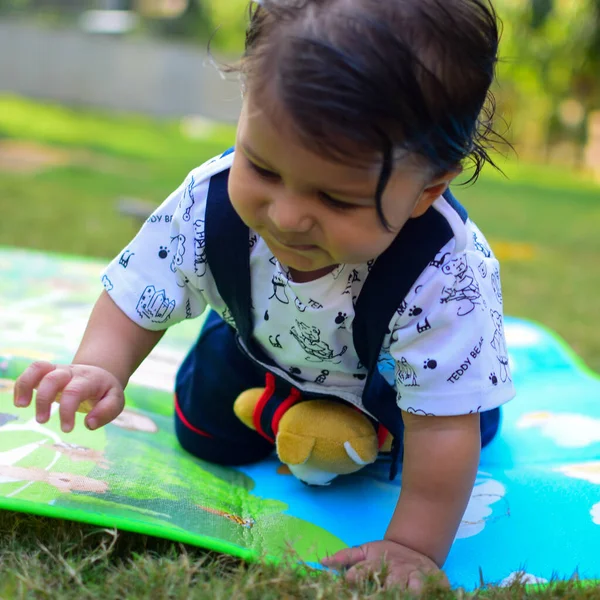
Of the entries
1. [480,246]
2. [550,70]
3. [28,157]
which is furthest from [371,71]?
[550,70]

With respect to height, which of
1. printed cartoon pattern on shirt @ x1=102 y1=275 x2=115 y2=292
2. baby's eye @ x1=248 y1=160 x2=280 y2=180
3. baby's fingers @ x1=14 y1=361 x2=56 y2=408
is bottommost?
baby's fingers @ x1=14 y1=361 x2=56 y2=408

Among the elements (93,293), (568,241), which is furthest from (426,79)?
(568,241)

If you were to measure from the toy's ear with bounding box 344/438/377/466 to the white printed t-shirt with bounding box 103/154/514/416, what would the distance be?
61 millimetres

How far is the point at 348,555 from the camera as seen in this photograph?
1.03 metres

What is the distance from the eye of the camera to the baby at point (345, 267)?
2.92 ft

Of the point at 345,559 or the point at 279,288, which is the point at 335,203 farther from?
the point at 345,559

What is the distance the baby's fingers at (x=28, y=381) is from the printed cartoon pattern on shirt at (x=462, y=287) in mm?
501

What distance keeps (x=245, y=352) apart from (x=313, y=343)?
18 cm

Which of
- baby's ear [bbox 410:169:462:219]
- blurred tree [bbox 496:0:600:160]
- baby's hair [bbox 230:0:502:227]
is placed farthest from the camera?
blurred tree [bbox 496:0:600:160]

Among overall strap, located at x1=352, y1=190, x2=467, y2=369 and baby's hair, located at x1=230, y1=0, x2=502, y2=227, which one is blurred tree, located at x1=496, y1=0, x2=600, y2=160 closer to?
overall strap, located at x1=352, y1=190, x2=467, y2=369

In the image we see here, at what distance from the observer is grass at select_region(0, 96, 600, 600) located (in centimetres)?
92

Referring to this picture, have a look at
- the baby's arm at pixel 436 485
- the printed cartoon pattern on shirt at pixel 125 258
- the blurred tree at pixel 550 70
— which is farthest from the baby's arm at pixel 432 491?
the blurred tree at pixel 550 70

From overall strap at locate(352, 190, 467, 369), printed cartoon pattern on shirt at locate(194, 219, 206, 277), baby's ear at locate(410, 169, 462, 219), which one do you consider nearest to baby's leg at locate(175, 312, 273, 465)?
printed cartoon pattern on shirt at locate(194, 219, 206, 277)

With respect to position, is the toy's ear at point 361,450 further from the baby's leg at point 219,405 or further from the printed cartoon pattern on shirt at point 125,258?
the printed cartoon pattern on shirt at point 125,258
